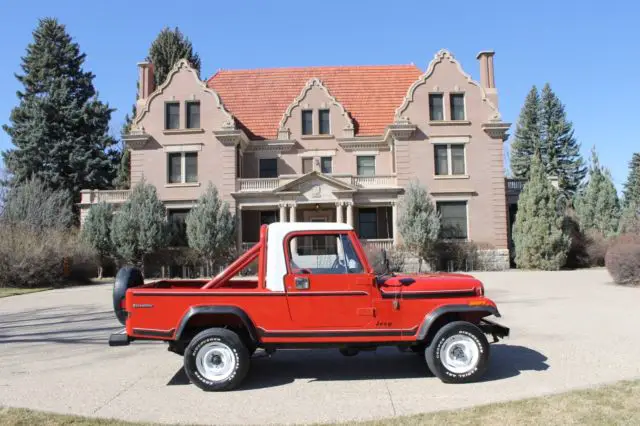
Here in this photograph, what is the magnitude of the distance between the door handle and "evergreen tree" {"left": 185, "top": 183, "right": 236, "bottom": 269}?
2193cm

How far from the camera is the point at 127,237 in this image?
26969 millimetres

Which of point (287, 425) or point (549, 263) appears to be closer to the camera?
point (287, 425)

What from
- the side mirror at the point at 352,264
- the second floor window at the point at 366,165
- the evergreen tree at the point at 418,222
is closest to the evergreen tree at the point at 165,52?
the second floor window at the point at 366,165

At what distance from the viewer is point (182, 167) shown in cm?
3047

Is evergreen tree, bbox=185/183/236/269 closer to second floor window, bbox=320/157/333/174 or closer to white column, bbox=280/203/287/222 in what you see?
white column, bbox=280/203/287/222

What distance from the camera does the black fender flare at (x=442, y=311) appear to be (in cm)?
609

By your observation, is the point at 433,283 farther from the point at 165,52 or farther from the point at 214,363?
the point at 165,52

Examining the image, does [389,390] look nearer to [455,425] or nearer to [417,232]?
[455,425]

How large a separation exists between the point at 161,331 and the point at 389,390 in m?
2.96

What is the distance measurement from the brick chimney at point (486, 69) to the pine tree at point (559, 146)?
98.7 feet

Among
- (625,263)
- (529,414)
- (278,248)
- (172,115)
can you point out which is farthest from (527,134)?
(529,414)

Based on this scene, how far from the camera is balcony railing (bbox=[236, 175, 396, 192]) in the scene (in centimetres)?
2895

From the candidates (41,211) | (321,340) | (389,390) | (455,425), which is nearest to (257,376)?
(321,340)

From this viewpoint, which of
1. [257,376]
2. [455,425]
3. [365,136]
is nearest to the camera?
[455,425]
